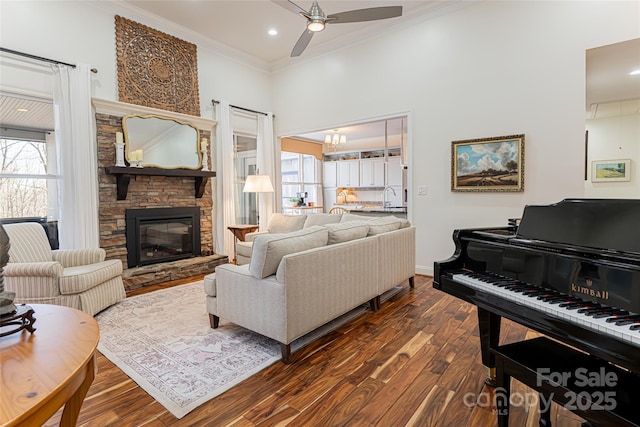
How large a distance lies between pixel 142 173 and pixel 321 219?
2543mm

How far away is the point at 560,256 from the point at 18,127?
16.9 feet

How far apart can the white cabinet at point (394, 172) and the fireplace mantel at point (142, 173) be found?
5.44 metres

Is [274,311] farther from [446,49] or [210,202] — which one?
[446,49]

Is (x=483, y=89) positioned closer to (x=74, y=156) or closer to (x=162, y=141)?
(x=162, y=141)

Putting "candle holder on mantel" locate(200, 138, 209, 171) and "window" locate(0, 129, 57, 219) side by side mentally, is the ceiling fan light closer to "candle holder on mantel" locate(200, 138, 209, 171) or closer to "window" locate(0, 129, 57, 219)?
"candle holder on mantel" locate(200, 138, 209, 171)

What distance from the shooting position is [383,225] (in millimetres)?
3416

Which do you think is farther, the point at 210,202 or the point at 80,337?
the point at 210,202

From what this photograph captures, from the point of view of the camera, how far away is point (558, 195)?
3621mm

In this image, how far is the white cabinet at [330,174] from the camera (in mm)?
10008

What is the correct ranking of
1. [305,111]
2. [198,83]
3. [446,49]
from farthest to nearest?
[305,111] < [198,83] < [446,49]

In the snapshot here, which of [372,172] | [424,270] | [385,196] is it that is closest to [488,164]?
[424,270]

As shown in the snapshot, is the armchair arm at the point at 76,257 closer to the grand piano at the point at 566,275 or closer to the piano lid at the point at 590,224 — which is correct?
the grand piano at the point at 566,275

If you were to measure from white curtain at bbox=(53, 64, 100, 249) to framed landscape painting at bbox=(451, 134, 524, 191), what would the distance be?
468 centimetres

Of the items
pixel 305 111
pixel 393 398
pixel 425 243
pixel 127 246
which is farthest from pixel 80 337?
pixel 305 111
